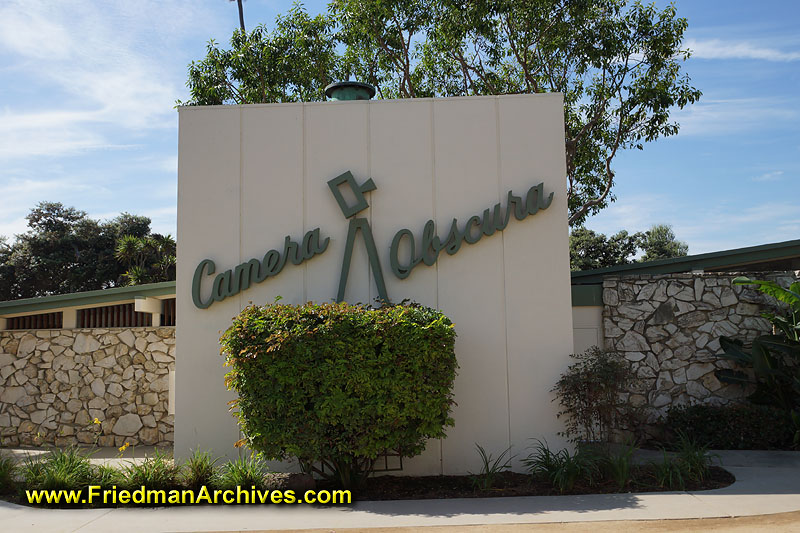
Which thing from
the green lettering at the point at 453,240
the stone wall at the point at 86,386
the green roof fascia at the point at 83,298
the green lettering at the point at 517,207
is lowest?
the stone wall at the point at 86,386

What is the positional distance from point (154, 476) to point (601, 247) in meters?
34.9

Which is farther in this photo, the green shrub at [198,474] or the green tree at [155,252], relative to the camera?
the green tree at [155,252]

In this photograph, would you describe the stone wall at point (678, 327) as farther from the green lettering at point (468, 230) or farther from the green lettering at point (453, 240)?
the green lettering at point (453, 240)

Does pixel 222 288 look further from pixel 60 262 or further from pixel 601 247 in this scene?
pixel 601 247

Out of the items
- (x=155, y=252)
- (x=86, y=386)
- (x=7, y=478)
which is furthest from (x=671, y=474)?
(x=155, y=252)

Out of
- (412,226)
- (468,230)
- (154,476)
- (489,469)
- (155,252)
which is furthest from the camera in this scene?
(155,252)

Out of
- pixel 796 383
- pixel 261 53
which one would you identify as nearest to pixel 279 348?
pixel 796 383

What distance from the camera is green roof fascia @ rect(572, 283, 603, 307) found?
39.6 ft

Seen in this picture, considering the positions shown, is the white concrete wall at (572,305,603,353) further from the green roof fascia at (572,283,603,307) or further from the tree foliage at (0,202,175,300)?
the tree foliage at (0,202,175,300)

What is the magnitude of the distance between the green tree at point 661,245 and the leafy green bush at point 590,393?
3604cm

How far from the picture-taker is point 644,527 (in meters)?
6.62

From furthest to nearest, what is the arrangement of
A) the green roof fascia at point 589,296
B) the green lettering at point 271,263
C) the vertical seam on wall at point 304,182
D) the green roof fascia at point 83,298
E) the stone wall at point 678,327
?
the green roof fascia at point 83,298 → the green roof fascia at point 589,296 → the stone wall at point 678,327 → the vertical seam on wall at point 304,182 → the green lettering at point 271,263

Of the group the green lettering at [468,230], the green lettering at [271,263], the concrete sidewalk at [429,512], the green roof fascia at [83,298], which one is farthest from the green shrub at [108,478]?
the green lettering at [468,230]

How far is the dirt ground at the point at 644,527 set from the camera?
21.4ft
